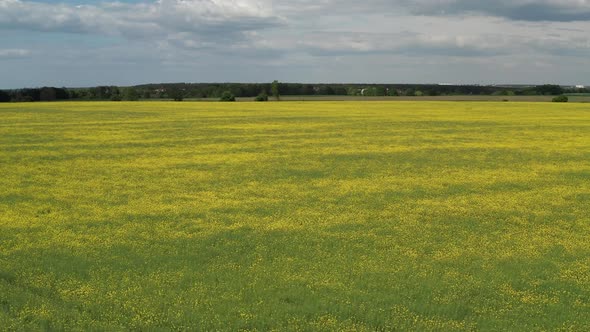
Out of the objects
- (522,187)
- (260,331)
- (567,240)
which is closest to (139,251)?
(260,331)

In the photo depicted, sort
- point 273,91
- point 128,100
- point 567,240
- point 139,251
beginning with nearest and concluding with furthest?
point 139,251 → point 567,240 → point 128,100 → point 273,91

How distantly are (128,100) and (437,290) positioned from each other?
101 metres

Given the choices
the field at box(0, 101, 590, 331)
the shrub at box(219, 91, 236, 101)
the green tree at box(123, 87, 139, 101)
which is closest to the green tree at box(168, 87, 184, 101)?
the green tree at box(123, 87, 139, 101)

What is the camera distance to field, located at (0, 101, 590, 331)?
9484 millimetres

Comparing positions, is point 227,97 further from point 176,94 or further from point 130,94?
point 130,94

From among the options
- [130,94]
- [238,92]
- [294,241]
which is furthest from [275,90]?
[294,241]

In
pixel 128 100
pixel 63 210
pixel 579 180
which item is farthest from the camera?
pixel 128 100

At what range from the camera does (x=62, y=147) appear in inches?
1294

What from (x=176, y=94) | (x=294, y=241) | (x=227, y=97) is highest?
(x=176, y=94)

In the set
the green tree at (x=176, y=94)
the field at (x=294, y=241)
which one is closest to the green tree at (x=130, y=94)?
the green tree at (x=176, y=94)

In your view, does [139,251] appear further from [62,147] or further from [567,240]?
[62,147]

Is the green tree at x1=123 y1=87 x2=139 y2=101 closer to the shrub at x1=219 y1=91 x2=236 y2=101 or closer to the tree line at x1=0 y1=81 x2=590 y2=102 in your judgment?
the tree line at x1=0 y1=81 x2=590 y2=102

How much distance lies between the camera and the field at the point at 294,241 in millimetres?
9484

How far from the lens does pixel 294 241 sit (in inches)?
533
